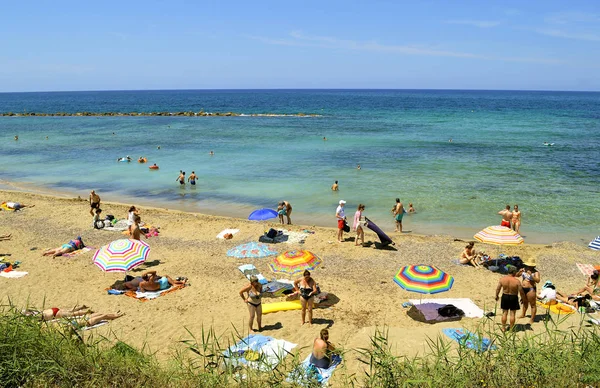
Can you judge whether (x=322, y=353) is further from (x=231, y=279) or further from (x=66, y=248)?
(x=66, y=248)

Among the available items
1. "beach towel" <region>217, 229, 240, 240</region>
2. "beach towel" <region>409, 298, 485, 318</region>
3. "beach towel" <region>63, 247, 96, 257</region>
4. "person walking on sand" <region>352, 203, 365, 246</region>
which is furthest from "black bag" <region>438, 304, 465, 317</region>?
"beach towel" <region>63, 247, 96, 257</region>

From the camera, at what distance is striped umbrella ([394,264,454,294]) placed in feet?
37.2

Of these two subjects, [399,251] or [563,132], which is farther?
[563,132]

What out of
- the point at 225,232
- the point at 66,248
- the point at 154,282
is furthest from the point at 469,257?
the point at 66,248

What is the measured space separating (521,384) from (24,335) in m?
6.46

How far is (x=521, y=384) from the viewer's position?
17.7 feet

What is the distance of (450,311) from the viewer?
34.2ft

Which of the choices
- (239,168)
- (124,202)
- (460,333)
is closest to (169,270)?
(460,333)

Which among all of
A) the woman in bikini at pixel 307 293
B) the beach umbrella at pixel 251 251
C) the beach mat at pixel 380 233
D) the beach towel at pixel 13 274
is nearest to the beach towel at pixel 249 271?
the beach umbrella at pixel 251 251

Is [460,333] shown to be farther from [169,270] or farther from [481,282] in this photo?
[169,270]

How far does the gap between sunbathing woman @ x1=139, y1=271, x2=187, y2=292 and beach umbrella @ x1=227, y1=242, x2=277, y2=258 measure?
262 centimetres

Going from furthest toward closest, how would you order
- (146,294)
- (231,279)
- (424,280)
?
(231,279) → (146,294) → (424,280)

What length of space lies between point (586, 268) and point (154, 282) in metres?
12.7

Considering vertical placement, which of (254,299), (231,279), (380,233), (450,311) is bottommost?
(231,279)
